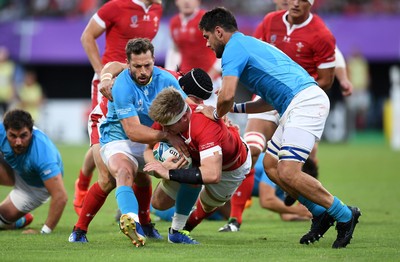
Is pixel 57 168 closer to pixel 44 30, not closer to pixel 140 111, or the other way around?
pixel 140 111

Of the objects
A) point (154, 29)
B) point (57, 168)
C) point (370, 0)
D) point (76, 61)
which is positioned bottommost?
point (76, 61)

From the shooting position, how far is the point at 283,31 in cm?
1027

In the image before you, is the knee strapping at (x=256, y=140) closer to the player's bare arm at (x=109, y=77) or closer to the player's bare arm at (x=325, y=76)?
the player's bare arm at (x=325, y=76)

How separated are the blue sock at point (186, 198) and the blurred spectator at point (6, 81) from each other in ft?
59.9

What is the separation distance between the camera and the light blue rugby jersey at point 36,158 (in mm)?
9453

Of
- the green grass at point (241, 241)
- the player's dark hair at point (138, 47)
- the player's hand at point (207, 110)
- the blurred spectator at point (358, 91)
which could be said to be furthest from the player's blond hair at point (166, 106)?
the blurred spectator at point (358, 91)

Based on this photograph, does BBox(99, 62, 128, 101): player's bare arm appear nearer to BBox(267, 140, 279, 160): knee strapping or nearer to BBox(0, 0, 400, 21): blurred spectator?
BBox(267, 140, 279, 160): knee strapping

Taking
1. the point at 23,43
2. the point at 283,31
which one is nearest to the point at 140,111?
the point at 283,31

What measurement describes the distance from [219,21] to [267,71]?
2.10 ft

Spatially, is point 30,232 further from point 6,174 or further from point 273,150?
point 273,150

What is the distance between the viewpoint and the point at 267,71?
8250 mm

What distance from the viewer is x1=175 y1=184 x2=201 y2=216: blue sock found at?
858cm

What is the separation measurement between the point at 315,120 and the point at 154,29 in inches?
140

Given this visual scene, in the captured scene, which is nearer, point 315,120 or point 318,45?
point 315,120
